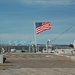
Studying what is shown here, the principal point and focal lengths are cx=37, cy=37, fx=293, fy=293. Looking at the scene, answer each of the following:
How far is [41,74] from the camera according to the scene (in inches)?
733

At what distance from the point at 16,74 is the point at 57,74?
8.49ft

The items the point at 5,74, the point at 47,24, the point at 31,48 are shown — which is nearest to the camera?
the point at 5,74

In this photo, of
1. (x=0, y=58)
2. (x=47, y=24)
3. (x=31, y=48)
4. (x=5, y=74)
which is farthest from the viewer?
(x=31, y=48)

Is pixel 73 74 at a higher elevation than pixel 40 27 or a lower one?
lower

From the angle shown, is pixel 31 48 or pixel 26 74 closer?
pixel 26 74

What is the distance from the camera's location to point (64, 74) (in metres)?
18.6

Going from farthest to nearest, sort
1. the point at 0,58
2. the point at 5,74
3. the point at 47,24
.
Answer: the point at 47,24 < the point at 0,58 < the point at 5,74

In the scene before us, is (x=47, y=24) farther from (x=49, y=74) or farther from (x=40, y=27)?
(x=49, y=74)

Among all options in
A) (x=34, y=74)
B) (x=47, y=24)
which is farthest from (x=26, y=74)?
(x=47, y=24)

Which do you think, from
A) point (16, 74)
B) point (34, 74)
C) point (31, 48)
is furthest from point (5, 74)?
point (31, 48)

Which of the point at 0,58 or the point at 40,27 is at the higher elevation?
the point at 40,27

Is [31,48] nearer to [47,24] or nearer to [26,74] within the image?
[47,24]

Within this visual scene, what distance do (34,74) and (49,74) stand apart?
95 cm

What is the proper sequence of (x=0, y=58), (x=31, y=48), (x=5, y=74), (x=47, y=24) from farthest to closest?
(x=31, y=48) < (x=47, y=24) < (x=0, y=58) < (x=5, y=74)
